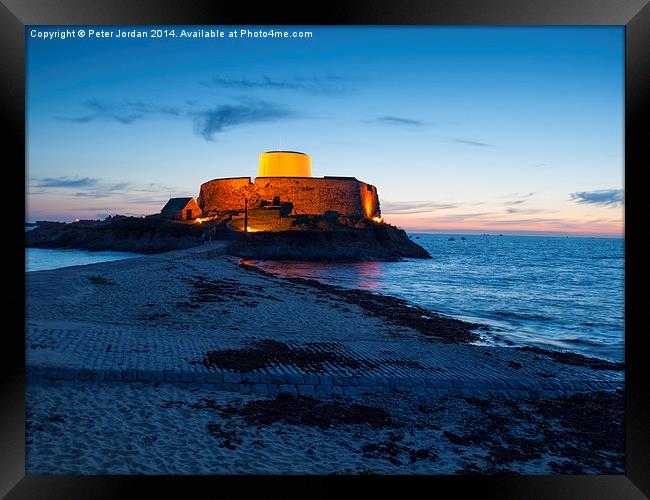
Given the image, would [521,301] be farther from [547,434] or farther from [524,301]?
[547,434]

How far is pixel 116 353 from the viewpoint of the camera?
673 centimetres

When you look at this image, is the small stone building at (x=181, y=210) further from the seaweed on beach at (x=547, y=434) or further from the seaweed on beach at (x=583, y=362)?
the seaweed on beach at (x=547, y=434)

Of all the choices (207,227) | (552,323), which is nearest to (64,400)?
(552,323)

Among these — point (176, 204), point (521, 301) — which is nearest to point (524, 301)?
point (521, 301)

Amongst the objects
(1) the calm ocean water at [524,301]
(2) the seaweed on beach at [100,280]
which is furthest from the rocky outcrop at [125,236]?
(2) the seaweed on beach at [100,280]

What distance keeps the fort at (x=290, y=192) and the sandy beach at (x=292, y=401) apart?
37666 mm

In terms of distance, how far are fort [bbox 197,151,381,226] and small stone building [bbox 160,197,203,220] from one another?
66.1 inches

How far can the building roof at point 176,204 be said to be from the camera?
4846 centimetres

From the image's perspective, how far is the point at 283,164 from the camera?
51.9m

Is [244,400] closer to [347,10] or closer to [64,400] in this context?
[64,400]

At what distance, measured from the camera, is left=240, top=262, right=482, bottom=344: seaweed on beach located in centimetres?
1129

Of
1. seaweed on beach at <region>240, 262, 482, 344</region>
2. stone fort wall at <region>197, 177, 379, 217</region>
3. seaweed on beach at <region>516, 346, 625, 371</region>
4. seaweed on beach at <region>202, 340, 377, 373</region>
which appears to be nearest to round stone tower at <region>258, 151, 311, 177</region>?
stone fort wall at <region>197, 177, 379, 217</region>

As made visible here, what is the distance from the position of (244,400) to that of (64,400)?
1.82 metres

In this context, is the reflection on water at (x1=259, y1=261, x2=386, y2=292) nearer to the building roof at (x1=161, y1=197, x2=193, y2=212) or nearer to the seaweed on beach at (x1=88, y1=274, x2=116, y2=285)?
the seaweed on beach at (x1=88, y1=274, x2=116, y2=285)
